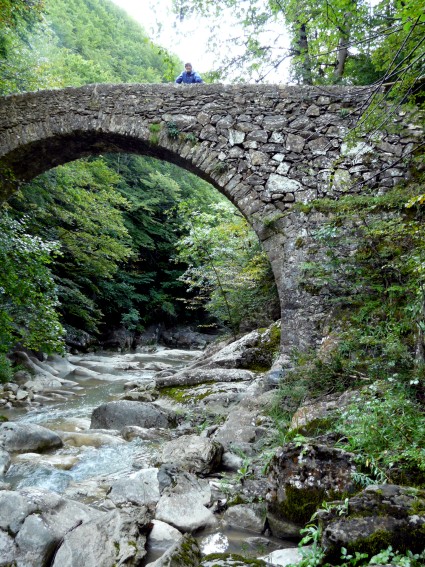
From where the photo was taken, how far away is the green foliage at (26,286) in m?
4.73

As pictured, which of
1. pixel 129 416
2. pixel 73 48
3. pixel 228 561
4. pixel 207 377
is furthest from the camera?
pixel 73 48

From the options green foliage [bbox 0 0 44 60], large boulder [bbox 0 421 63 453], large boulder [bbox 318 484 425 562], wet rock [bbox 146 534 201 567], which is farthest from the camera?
green foliage [bbox 0 0 44 60]

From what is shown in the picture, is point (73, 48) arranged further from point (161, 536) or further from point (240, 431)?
point (161, 536)

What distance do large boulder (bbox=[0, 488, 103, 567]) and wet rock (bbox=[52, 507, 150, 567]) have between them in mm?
74

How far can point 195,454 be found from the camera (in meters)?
3.11

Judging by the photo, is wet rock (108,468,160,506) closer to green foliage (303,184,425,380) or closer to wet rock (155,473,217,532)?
wet rock (155,473,217,532)

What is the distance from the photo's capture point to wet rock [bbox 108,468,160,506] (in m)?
2.62

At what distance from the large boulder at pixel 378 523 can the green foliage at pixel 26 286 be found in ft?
14.0

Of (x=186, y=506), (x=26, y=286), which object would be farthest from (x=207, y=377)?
(x=186, y=506)

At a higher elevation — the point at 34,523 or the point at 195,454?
the point at 195,454

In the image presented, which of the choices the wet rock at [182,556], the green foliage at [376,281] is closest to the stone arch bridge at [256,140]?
the green foliage at [376,281]

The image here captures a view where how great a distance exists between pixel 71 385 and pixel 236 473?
19.8 ft

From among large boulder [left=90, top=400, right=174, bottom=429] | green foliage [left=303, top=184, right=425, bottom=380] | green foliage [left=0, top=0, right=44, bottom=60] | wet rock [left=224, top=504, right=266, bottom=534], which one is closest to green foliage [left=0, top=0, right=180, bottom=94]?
green foliage [left=0, top=0, right=44, bottom=60]

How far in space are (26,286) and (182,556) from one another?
3.93m
